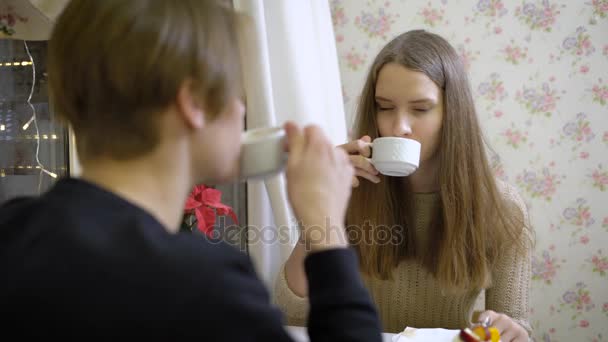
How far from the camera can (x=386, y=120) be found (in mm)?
Answer: 1208

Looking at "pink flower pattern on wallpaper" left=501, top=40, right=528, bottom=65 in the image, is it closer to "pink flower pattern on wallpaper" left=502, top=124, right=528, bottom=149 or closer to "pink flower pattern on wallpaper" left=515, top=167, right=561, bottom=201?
"pink flower pattern on wallpaper" left=502, top=124, right=528, bottom=149

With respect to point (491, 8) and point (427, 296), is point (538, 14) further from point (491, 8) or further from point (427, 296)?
point (427, 296)

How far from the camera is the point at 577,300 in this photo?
5.63ft

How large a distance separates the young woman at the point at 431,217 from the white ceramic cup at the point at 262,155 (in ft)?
1.71

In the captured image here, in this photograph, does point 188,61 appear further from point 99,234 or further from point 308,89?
point 308,89

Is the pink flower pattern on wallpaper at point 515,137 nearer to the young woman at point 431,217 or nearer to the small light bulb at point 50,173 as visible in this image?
the young woman at point 431,217

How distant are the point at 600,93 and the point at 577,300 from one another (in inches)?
29.7

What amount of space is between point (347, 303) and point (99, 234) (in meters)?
0.25

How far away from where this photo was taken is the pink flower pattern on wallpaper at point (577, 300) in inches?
67.3

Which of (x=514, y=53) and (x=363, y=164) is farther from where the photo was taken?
(x=514, y=53)

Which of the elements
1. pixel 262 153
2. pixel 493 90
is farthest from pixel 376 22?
pixel 262 153

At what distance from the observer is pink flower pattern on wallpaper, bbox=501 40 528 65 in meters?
1.69

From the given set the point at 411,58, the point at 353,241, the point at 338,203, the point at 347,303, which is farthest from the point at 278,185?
the point at 347,303

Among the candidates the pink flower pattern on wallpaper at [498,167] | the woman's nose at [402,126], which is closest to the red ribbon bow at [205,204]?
the woman's nose at [402,126]
